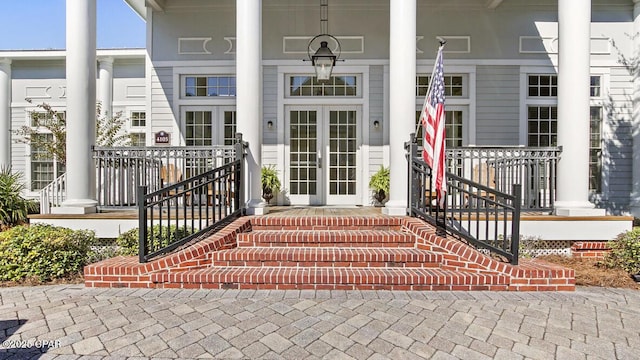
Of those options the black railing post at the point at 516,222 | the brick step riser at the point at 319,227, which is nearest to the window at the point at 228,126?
the brick step riser at the point at 319,227

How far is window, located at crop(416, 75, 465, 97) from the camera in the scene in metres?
7.29

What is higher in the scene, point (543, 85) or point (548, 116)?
point (543, 85)

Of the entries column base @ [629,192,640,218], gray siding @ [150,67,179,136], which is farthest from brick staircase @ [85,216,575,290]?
column base @ [629,192,640,218]

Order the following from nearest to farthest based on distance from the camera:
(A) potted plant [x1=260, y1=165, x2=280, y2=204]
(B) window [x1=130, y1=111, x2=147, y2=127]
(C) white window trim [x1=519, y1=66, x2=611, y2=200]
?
(A) potted plant [x1=260, y1=165, x2=280, y2=204] → (C) white window trim [x1=519, y1=66, x2=611, y2=200] → (B) window [x1=130, y1=111, x2=147, y2=127]

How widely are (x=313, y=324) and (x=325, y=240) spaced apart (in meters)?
1.54

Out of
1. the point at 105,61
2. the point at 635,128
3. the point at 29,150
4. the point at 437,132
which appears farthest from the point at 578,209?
the point at 29,150

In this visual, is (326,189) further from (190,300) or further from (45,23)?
(45,23)

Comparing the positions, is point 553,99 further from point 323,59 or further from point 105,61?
point 105,61

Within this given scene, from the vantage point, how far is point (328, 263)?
392 cm

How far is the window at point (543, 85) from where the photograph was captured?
23.7ft

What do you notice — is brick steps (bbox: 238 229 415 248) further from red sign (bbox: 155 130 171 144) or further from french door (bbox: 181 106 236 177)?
red sign (bbox: 155 130 171 144)

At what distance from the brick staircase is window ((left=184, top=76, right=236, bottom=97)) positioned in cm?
386

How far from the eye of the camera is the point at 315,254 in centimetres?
396

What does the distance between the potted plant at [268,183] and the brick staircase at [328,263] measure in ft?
6.99
